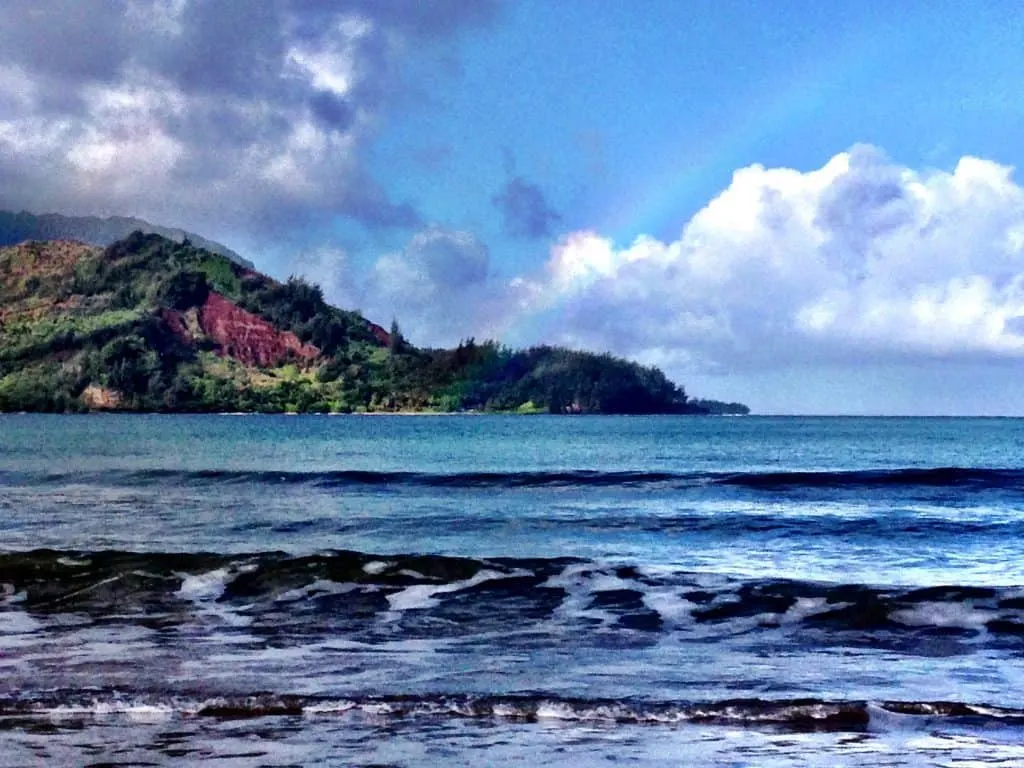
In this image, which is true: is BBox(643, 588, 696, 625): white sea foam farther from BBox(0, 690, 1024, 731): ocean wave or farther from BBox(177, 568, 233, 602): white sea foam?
BBox(177, 568, 233, 602): white sea foam

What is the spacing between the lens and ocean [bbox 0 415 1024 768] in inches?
443

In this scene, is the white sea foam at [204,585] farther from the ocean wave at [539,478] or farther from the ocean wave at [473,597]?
the ocean wave at [539,478]

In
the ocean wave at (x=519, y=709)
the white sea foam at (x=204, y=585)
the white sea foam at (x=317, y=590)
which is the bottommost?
the white sea foam at (x=204, y=585)

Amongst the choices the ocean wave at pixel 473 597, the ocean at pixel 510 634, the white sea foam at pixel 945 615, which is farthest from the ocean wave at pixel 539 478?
the white sea foam at pixel 945 615

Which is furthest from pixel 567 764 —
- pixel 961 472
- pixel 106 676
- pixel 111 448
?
pixel 111 448

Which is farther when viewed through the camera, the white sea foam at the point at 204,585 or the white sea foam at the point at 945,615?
the white sea foam at the point at 204,585

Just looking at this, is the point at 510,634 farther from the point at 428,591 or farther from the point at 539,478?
the point at 539,478

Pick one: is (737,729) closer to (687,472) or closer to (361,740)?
(361,740)

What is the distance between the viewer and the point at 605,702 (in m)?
12.6

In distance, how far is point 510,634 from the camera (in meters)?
17.4

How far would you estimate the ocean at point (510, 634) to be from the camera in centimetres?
1124

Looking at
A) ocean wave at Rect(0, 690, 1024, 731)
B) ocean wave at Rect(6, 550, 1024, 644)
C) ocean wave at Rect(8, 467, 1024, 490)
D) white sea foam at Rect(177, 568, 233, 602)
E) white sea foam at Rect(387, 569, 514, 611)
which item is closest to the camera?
ocean wave at Rect(0, 690, 1024, 731)

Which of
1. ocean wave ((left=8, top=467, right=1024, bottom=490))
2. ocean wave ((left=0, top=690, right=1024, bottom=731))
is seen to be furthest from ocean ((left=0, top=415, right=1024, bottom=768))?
ocean wave ((left=8, top=467, right=1024, bottom=490))

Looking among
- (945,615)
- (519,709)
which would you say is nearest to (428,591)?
(945,615)
